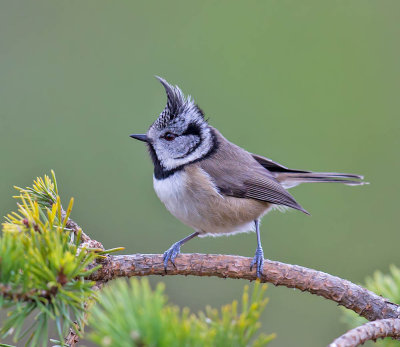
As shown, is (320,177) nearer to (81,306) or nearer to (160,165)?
(160,165)

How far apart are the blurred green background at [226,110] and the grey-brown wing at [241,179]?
2.41 ft

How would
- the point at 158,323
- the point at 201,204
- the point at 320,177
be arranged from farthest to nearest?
the point at 320,177 < the point at 201,204 < the point at 158,323

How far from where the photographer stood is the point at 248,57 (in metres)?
4.39

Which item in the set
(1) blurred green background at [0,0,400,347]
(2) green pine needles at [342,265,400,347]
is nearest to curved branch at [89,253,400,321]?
(2) green pine needles at [342,265,400,347]

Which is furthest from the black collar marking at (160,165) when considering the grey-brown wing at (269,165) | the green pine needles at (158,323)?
the green pine needles at (158,323)

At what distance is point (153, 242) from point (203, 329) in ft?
9.45

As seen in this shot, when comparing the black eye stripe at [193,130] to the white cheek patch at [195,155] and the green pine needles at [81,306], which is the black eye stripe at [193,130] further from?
the green pine needles at [81,306]

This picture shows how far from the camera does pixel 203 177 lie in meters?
2.64

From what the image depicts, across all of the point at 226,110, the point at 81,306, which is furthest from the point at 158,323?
the point at 226,110

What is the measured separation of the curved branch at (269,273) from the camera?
158cm

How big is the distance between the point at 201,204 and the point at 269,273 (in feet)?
2.72

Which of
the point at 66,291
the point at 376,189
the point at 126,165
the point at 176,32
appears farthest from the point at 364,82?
the point at 66,291

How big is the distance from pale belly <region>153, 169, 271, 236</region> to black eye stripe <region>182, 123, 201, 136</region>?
31 cm

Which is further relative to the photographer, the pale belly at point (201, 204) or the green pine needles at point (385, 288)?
the pale belly at point (201, 204)
